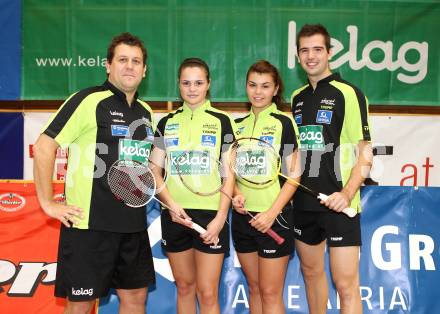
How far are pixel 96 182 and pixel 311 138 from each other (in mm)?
1472

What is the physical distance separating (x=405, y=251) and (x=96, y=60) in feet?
12.3

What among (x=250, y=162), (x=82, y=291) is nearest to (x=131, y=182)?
(x=82, y=291)

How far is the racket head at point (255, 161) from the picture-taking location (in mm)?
3215

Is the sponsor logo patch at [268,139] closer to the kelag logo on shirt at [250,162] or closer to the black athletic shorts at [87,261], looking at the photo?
the kelag logo on shirt at [250,162]

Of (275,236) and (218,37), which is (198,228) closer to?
(275,236)

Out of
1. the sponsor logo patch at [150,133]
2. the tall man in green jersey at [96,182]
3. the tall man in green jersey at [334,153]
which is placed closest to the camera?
the tall man in green jersey at [96,182]

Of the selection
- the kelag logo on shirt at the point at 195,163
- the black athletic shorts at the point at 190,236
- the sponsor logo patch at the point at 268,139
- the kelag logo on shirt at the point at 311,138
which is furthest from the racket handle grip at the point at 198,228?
the kelag logo on shirt at the point at 311,138

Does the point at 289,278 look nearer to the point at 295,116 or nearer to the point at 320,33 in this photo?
the point at 295,116

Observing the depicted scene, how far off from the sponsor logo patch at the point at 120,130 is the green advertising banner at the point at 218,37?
250cm

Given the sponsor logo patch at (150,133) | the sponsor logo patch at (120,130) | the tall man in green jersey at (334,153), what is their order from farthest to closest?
the tall man in green jersey at (334,153) → the sponsor logo patch at (150,133) → the sponsor logo patch at (120,130)

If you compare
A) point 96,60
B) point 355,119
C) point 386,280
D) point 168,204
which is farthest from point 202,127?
point 96,60

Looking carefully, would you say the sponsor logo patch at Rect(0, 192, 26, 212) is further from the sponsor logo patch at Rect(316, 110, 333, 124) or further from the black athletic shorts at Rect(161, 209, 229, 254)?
the sponsor logo patch at Rect(316, 110, 333, 124)

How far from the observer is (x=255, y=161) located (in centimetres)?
325

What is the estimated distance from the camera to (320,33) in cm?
325
